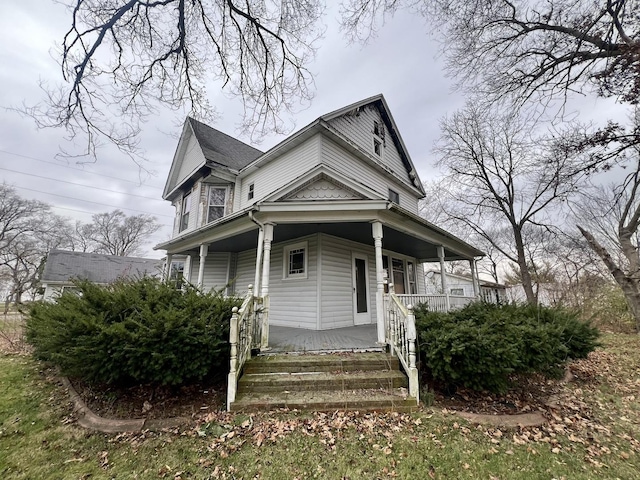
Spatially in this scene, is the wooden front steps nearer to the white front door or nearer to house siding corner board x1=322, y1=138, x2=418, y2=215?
the white front door

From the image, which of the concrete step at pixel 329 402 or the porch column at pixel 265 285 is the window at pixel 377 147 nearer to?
the porch column at pixel 265 285

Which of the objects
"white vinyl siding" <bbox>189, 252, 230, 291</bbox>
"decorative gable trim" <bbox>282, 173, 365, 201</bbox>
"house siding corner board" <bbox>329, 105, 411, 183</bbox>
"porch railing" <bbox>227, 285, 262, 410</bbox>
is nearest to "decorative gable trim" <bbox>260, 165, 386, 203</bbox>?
"decorative gable trim" <bbox>282, 173, 365, 201</bbox>

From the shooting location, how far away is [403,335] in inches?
176

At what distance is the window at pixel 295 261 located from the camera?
823 cm

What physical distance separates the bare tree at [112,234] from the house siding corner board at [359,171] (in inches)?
1585

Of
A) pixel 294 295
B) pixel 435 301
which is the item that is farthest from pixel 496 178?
pixel 294 295

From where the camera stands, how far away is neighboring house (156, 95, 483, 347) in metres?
6.19

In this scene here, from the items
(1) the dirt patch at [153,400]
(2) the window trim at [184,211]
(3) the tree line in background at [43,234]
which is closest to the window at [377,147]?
(2) the window trim at [184,211]

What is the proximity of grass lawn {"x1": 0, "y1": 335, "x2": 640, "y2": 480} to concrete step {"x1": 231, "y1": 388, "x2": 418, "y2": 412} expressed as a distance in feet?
0.41

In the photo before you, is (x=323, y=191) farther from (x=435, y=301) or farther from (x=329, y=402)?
(x=329, y=402)

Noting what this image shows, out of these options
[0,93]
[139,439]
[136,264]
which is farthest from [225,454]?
[136,264]

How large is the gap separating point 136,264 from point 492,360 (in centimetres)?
3624

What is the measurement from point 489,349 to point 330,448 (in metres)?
2.47

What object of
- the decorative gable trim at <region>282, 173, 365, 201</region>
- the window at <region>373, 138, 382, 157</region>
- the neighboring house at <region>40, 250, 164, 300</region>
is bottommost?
the decorative gable trim at <region>282, 173, 365, 201</region>
